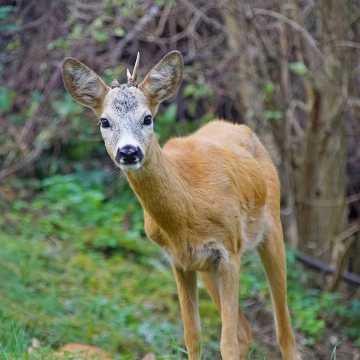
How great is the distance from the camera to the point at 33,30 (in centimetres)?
1187

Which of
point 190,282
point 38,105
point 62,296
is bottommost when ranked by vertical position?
point 62,296

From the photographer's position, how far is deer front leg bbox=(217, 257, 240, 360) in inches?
249

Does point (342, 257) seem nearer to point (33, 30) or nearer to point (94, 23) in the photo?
point (94, 23)

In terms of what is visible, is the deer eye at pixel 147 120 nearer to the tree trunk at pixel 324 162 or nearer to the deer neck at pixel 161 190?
the deer neck at pixel 161 190

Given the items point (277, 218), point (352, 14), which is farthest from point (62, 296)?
point (352, 14)

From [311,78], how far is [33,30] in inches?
144

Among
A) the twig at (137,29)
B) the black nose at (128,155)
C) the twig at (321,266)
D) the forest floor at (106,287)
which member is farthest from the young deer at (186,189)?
the twig at (137,29)

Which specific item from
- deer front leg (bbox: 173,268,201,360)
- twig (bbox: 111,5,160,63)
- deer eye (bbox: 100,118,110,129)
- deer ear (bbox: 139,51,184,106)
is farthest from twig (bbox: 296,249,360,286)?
deer eye (bbox: 100,118,110,129)

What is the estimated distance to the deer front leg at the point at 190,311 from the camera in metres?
6.66

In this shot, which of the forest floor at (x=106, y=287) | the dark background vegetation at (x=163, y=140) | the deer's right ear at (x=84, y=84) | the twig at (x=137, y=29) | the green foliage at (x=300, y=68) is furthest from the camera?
the twig at (x=137, y=29)

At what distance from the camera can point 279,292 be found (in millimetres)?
7312

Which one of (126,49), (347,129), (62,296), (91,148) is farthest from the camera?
(91,148)

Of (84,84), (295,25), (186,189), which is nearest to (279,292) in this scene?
(186,189)

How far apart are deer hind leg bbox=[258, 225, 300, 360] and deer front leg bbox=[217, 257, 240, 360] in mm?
826
